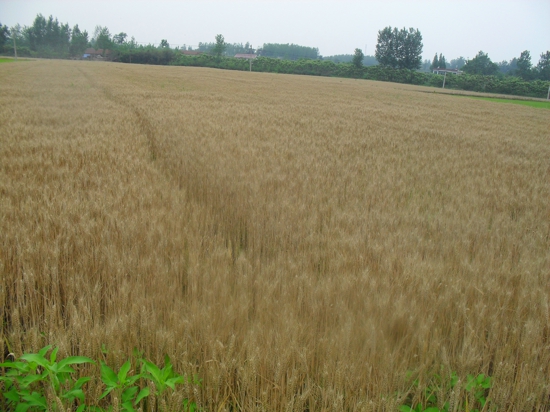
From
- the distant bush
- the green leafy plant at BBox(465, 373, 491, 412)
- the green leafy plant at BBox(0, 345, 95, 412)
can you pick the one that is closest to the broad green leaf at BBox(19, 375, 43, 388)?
the green leafy plant at BBox(0, 345, 95, 412)

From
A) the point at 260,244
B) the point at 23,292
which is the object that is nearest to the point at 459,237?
the point at 260,244

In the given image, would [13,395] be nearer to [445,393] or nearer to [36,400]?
[36,400]

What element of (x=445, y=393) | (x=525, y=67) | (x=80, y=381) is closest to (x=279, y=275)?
(x=445, y=393)

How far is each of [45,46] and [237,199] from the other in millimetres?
125460

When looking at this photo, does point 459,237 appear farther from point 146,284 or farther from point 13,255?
point 13,255

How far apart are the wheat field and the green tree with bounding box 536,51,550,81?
324 ft

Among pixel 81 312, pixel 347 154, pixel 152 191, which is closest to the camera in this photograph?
pixel 81 312

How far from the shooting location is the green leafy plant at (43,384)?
4.48ft

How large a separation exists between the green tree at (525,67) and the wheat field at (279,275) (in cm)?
9885

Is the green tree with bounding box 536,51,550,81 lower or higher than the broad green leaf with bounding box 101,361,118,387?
higher

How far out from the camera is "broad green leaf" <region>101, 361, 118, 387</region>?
1.40 m

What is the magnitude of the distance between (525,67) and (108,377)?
357 feet

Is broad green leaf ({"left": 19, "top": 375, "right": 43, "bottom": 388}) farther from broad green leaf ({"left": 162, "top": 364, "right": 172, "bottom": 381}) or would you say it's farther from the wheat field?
broad green leaf ({"left": 162, "top": 364, "right": 172, "bottom": 381})

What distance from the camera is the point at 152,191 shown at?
376cm
